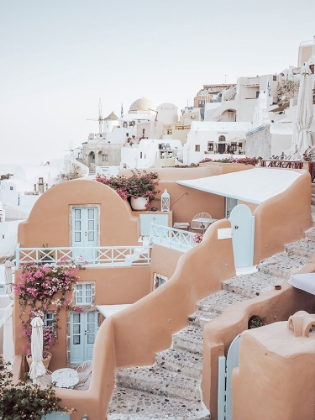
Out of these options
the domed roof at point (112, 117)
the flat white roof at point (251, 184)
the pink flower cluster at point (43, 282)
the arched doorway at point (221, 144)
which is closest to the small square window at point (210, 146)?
the arched doorway at point (221, 144)

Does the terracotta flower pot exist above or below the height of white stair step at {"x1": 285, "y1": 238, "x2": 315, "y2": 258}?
below

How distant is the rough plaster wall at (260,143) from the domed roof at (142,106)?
45275mm

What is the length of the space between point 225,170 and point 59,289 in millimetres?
8522

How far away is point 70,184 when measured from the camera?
44.2 ft

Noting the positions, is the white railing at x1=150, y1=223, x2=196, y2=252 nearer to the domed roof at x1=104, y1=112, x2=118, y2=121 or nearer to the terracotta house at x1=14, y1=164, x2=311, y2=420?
the terracotta house at x1=14, y1=164, x2=311, y2=420

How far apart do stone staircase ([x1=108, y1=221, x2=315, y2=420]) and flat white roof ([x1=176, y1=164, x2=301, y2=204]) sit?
246cm

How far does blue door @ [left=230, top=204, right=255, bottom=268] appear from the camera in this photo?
10.6 meters

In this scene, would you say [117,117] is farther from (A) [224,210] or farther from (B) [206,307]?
(B) [206,307]

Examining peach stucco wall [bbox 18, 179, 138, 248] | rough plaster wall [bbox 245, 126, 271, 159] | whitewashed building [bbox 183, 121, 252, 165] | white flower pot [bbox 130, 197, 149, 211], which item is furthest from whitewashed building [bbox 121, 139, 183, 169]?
peach stucco wall [bbox 18, 179, 138, 248]

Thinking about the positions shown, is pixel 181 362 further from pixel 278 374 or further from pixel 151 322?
pixel 278 374

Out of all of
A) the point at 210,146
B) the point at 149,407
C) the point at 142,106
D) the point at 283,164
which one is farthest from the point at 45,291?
the point at 142,106

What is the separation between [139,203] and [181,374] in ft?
27.1

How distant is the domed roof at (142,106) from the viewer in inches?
3219

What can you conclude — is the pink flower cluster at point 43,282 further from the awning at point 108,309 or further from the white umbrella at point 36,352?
the white umbrella at point 36,352
